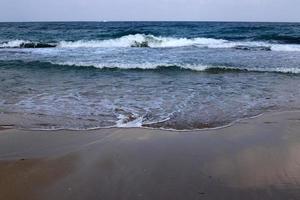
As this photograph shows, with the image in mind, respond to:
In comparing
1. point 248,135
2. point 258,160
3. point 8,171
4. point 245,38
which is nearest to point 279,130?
point 248,135

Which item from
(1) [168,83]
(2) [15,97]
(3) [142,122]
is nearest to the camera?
(3) [142,122]

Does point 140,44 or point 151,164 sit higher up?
point 151,164

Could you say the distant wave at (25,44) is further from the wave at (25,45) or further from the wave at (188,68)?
the wave at (188,68)

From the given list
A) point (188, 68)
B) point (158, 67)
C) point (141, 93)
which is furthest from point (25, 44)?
point (141, 93)

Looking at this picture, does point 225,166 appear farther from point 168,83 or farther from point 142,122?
point 168,83

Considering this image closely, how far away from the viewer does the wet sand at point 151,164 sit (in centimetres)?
371

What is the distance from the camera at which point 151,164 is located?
4.39m

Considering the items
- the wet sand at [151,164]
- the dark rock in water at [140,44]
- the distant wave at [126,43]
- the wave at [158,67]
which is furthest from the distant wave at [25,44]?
the wet sand at [151,164]

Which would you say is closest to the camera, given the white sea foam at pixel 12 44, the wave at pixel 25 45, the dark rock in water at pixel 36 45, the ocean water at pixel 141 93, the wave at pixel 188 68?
the ocean water at pixel 141 93

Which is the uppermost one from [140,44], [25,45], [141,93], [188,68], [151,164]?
[151,164]

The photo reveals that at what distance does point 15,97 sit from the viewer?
8.43 meters

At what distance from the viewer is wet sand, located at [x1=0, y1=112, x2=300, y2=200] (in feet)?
12.2

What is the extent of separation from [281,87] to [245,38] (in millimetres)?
21040

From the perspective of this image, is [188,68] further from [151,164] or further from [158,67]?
[151,164]
